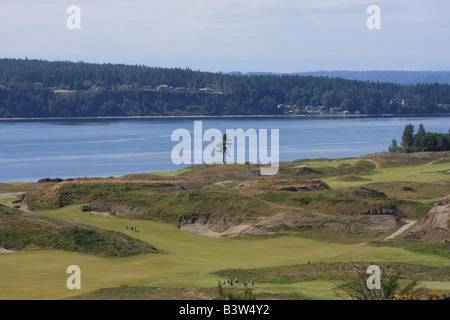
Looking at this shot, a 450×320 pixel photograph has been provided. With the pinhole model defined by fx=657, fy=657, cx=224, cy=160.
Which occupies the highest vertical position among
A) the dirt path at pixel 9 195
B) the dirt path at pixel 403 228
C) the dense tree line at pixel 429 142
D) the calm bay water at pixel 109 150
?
the dense tree line at pixel 429 142

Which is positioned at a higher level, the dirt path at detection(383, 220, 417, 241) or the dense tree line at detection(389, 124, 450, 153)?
the dense tree line at detection(389, 124, 450, 153)

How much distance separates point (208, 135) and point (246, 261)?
157 meters

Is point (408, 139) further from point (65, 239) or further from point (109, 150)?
point (65, 239)

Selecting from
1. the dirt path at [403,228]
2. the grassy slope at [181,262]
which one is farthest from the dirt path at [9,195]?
the dirt path at [403,228]

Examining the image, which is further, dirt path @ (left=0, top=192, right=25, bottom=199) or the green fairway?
dirt path @ (left=0, top=192, right=25, bottom=199)

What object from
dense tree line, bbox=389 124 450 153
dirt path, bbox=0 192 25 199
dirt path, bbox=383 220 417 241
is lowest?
dirt path, bbox=0 192 25 199

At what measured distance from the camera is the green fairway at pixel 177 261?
27.3m

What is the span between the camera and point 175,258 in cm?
3662

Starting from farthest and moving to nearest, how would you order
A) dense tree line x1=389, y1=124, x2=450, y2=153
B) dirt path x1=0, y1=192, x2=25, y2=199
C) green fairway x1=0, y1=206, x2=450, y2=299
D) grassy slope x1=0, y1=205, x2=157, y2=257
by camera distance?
dense tree line x1=389, y1=124, x2=450, y2=153, dirt path x1=0, y1=192, x2=25, y2=199, grassy slope x1=0, y1=205, x2=157, y2=257, green fairway x1=0, y1=206, x2=450, y2=299

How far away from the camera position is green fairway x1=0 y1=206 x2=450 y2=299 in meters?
27.3

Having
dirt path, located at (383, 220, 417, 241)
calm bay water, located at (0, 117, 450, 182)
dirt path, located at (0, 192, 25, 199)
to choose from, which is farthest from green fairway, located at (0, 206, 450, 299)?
calm bay water, located at (0, 117, 450, 182)

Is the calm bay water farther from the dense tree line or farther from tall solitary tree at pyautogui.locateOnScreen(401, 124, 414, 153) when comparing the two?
the dense tree line

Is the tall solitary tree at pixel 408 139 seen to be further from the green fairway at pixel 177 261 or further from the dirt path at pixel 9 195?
the green fairway at pixel 177 261
